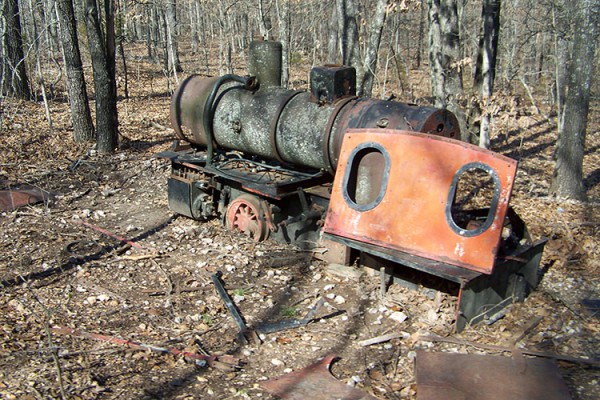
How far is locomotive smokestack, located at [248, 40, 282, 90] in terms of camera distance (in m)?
7.57

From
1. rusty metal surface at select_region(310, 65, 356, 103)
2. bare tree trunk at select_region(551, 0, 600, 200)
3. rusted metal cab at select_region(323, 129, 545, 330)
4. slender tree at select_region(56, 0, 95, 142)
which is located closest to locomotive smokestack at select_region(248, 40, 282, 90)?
rusty metal surface at select_region(310, 65, 356, 103)

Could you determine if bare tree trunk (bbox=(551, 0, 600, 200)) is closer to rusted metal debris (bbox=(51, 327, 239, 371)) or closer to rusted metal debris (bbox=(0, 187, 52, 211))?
rusted metal debris (bbox=(51, 327, 239, 371))

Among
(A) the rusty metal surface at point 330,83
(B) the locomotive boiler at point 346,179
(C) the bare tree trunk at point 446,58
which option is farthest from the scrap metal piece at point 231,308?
(C) the bare tree trunk at point 446,58

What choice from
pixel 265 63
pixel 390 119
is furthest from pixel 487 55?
pixel 390 119

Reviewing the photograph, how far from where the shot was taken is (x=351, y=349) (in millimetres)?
5160

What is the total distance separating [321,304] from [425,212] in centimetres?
155

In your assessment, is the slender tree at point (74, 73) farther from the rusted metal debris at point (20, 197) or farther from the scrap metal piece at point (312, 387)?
the scrap metal piece at point (312, 387)

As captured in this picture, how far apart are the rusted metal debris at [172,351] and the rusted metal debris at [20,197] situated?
4.06 m

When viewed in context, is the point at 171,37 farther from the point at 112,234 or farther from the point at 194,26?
the point at 194,26

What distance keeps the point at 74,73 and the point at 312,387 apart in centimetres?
958

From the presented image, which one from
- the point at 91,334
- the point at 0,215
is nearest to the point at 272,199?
the point at 91,334

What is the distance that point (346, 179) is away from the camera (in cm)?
591

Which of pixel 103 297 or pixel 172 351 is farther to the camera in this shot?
pixel 103 297

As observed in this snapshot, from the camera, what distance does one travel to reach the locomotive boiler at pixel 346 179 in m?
5.20
